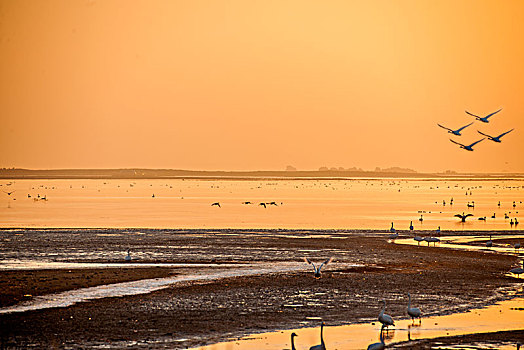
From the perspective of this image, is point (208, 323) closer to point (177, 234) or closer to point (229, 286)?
point (229, 286)

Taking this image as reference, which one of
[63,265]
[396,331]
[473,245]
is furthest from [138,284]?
[473,245]

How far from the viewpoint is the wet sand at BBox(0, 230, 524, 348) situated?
2178 cm

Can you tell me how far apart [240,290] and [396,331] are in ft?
27.3

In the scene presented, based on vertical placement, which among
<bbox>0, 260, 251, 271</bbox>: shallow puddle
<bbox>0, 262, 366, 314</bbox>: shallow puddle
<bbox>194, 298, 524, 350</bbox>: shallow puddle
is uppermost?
<bbox>0, 260, 251, 271</bbox>: shallow puddle

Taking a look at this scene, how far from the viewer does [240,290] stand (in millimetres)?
29125

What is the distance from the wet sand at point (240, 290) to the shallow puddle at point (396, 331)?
662 mm

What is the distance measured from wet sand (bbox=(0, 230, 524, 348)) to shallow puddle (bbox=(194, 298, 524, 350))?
2.17 feet

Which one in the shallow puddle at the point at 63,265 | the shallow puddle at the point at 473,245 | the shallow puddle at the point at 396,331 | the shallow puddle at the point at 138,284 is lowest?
the shallow puddle at the point at 396,331

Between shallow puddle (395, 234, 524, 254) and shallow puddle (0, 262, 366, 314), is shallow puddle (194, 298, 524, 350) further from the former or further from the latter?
shallow puddle (395, 234, 524, 254)

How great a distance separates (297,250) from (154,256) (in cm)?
834

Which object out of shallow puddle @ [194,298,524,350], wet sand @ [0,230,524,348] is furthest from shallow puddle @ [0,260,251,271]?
shallow puddle @ [194,298,524,350]

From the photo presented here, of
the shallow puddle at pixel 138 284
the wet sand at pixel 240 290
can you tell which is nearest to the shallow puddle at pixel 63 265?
the shallow puddle at pixel 138 284

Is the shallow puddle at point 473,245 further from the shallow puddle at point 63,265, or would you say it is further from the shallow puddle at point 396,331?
the shallow puddle at point 396,331

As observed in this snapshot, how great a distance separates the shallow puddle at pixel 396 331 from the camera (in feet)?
66.7
